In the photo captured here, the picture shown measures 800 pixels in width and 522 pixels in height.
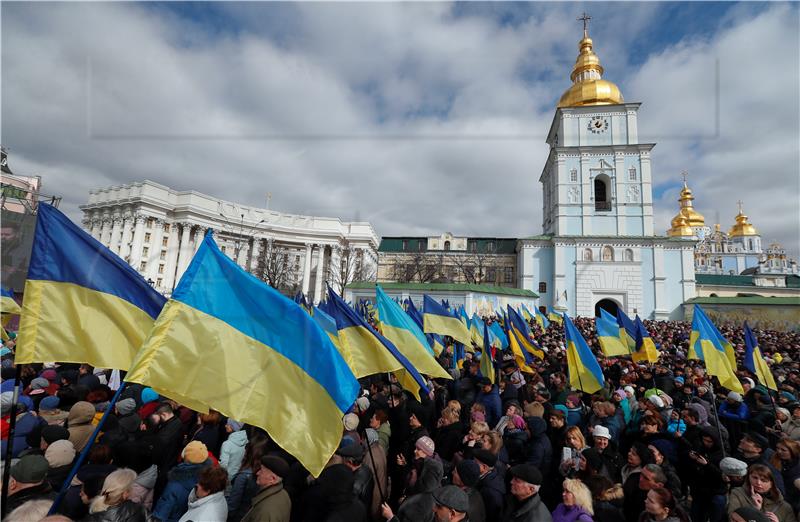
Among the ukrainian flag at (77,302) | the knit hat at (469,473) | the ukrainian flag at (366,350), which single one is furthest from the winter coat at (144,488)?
the knit hat at (469,473)

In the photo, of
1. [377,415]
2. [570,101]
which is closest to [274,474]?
[377,415]

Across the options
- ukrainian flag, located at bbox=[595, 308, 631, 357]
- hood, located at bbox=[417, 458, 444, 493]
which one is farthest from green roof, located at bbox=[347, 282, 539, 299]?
hood, located at bbox=[417, 458, 444, 493]

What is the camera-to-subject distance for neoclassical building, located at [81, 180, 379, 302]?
62.2m

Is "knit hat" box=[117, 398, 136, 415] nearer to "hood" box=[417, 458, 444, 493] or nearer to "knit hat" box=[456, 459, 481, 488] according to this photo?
"hood" box=[417, 458, 444, 493]

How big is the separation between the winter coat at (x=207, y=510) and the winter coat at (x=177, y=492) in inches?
17.6

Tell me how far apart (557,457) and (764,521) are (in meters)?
2.46

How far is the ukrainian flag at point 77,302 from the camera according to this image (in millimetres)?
3312

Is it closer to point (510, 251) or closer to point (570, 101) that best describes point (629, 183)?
point (570, 101)

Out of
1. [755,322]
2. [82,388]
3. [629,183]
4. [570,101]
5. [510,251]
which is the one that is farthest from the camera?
[510,251]

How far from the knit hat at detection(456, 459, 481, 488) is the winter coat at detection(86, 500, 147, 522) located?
234 centimetres

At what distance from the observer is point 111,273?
3.71m

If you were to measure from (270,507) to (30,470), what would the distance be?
167 centimetres

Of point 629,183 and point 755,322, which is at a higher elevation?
point 629,183

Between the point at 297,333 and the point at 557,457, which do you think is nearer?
the point at 297,333
